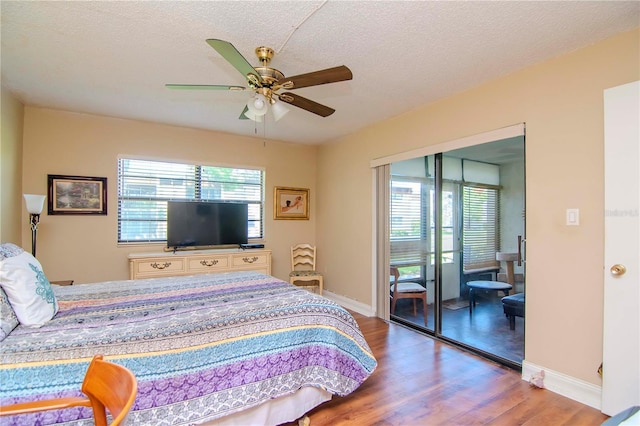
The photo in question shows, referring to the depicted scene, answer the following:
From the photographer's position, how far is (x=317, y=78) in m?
1.96

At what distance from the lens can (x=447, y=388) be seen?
237 centimetres

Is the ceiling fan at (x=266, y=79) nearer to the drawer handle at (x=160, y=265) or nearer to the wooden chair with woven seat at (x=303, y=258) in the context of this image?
the drawer handle at (x=160, y=265)

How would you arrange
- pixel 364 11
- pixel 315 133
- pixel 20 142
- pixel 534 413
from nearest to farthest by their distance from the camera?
pixel 364 11
pixel 534 413
pixel 20 142
pixel 315 133

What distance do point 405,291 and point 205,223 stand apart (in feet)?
9.18

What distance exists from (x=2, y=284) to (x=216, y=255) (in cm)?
251

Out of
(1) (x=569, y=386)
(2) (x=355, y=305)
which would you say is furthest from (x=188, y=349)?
(2) (x=355, y=305)

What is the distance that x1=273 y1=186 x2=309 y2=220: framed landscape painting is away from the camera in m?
5.02

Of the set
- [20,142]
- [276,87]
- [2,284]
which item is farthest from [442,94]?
[20,142]

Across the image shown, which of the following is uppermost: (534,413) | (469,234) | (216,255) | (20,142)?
(20,142)

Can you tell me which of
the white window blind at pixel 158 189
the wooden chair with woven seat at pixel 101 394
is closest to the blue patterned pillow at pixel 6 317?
the wooden chair with woven seat at pixel 101 394

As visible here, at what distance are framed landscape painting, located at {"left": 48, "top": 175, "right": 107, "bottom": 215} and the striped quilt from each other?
1713 millimetres

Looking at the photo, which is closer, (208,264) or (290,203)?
(208,264)

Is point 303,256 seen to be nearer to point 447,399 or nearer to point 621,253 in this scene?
point 447,399

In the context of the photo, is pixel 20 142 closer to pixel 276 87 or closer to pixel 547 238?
pixel 276 87
